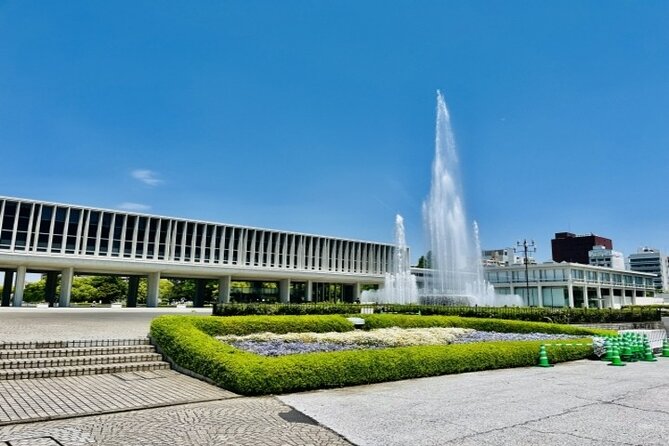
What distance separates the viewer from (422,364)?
36.1 feet

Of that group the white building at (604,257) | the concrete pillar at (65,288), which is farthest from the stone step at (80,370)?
the white building at (604,257)

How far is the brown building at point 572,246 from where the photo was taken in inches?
5344

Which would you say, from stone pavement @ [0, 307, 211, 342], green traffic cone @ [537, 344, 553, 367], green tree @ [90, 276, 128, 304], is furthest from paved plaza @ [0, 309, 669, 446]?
green tree @ [90, 276, 128, 304]

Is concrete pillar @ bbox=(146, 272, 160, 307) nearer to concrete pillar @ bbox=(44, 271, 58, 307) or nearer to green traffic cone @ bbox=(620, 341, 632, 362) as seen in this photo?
concrete pillar @ bbox=(44, 271, 58, 307)

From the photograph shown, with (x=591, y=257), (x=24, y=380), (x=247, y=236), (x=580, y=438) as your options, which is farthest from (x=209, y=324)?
(x=591, y=257)

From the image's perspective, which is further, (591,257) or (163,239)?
(591,257)

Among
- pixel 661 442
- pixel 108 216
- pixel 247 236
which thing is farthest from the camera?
pixel 247 236

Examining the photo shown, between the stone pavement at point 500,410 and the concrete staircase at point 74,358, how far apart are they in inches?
191

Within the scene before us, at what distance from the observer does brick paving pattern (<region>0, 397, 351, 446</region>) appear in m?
5.89

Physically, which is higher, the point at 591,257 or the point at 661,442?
the point at 591,257

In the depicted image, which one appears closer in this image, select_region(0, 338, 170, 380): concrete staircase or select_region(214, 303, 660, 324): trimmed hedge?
select_region(0, 338, 170, 380): concrete staircase

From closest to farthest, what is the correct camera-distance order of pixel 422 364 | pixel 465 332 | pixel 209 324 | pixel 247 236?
pixel 422 364 < pixel 209 324 < pixel 465 332 < pixel 247 236

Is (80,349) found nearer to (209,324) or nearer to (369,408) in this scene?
(209,324)

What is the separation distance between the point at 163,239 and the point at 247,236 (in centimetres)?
1187
